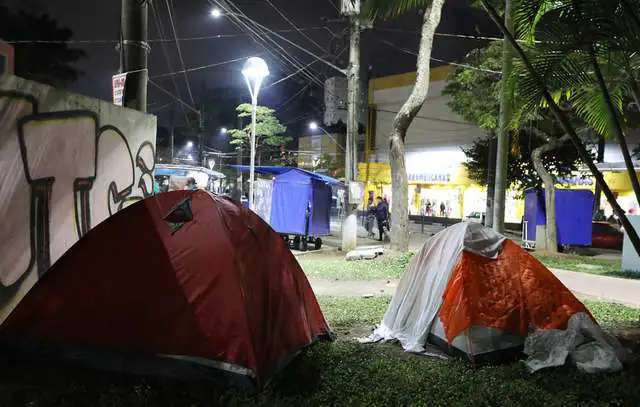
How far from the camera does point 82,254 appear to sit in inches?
176

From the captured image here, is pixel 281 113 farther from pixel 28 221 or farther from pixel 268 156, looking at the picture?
pixel 28 221

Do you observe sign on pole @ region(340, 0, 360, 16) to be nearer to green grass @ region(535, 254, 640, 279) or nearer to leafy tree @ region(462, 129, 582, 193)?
leafy tree @ region(462, 129, 582, 193)

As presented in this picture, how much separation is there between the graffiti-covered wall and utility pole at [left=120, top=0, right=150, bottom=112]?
0.30 metres

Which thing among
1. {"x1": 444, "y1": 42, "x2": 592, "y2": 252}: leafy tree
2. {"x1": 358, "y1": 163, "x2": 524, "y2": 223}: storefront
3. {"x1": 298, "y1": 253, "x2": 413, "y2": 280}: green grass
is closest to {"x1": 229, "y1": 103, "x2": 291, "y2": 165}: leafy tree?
{"x1": 358, "y1": 163, "x2": 524, "y2": 223}: storefront

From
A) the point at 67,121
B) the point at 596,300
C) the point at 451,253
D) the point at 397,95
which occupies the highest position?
the point at 397,95

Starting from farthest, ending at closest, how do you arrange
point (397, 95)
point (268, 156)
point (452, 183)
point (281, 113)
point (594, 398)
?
point (281, 113) → point (268, 156) → point (397, 95) → point (452, 183) → point (594, 398)

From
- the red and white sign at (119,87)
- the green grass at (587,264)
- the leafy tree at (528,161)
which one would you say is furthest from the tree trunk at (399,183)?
the red and white sign at (119,87)

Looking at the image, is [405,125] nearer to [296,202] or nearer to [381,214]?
[296,202]

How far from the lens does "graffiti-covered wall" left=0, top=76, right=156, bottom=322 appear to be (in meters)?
4.89

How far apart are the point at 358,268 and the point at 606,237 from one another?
1203cm

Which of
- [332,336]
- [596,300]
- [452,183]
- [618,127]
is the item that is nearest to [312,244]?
[596,300]

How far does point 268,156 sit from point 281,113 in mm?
14797

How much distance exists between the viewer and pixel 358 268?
40.5 ft

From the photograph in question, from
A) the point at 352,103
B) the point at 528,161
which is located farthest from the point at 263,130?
the point at 352,103
